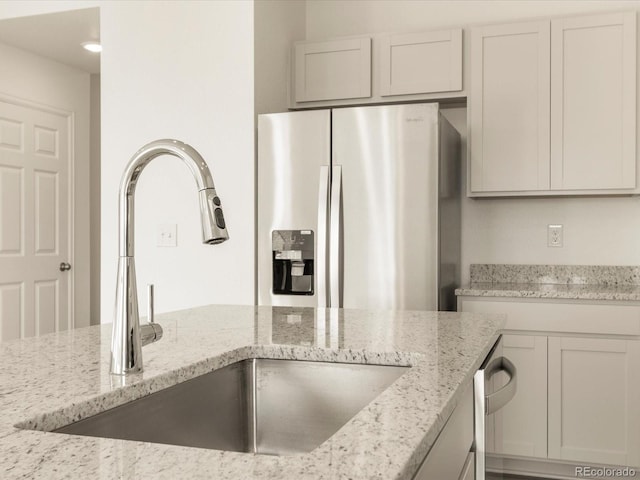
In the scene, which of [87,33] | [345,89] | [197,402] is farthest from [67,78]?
[197,402]

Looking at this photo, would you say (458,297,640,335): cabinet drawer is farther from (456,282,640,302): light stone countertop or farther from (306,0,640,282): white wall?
(306,0,640,282): white wall

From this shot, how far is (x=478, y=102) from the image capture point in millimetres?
3357

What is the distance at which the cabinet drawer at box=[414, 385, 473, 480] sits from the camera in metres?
0.87

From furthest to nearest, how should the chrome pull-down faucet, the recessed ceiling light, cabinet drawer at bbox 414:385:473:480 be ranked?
the recessed ceiling light
the chrome pull-down faucet
cabinet drawer at bbox 414:385:473:480

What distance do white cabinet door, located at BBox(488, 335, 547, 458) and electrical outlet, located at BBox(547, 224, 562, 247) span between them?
0.74 meters

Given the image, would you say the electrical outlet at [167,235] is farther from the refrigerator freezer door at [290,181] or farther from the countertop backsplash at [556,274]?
the countertop backsplash at [556,274]

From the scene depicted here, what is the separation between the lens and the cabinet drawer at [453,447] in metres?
0.87

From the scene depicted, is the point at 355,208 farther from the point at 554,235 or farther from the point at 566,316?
the point at 554,235

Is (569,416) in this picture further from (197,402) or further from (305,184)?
(197,402)

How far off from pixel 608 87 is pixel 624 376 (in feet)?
4.49

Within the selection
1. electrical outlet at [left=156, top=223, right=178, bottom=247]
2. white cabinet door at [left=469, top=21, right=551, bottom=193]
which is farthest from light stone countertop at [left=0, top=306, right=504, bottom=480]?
white cabinet door at [left=469, top=21, right=551, bottom=193]

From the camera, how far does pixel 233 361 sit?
131 centimetres

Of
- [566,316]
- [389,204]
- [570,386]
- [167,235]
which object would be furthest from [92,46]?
[570,386]

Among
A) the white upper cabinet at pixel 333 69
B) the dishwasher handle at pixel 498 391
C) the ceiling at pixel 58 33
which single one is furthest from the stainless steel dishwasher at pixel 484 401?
the ceiling at pixel 58 33
